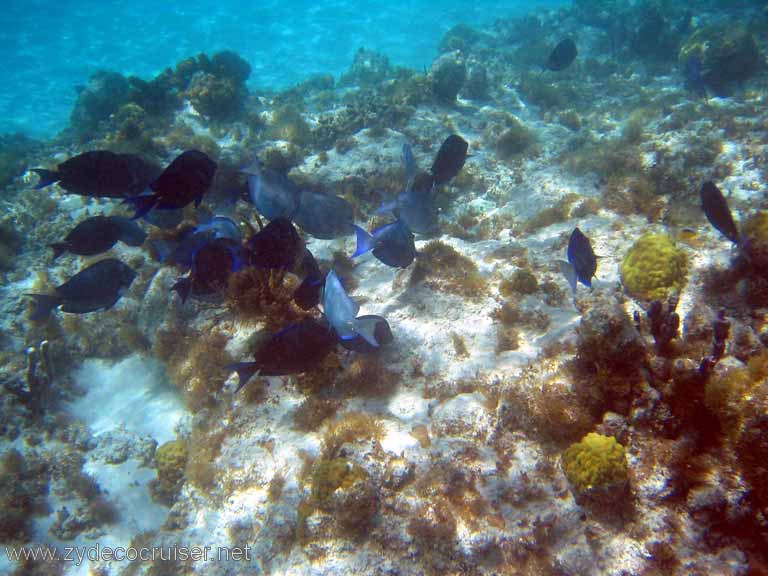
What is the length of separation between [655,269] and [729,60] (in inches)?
463

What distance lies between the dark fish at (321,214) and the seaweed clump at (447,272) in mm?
1393

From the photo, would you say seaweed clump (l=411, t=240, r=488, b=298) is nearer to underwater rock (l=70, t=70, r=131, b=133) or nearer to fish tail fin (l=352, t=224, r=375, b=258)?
fish tail fin (l=352, t=224, r=375, b=258)

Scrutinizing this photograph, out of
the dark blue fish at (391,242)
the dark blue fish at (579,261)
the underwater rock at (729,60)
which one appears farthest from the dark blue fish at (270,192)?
the underwater rock at (729,60)

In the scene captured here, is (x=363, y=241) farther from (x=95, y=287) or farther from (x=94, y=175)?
(x=95, y=287)

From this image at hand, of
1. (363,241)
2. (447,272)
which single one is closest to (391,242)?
(363,241)

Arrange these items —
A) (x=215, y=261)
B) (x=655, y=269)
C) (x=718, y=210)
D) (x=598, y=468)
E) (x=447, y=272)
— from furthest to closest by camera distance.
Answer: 1. (x=447, y=272)
2. (x=655, y=269)
3. (x=718, y=210)
4. (x=215, y=261)
5. (x=598, y=468)

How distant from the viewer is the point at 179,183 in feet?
11.0

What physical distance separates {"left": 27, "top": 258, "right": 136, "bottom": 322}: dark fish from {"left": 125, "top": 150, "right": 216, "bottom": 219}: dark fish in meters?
1.84

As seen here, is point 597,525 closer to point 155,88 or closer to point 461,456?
point 461,456

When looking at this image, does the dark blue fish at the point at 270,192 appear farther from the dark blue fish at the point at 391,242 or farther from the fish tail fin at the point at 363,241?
the dark blue fish at the point at 391,242

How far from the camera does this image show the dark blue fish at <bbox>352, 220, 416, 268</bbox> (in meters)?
4.40

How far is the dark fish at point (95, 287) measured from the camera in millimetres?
4664

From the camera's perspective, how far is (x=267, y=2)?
3725 cm

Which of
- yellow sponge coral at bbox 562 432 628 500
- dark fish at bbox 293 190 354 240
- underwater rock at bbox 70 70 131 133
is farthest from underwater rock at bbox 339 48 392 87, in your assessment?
yellow sponge coral at bbox 562 432 628 500
